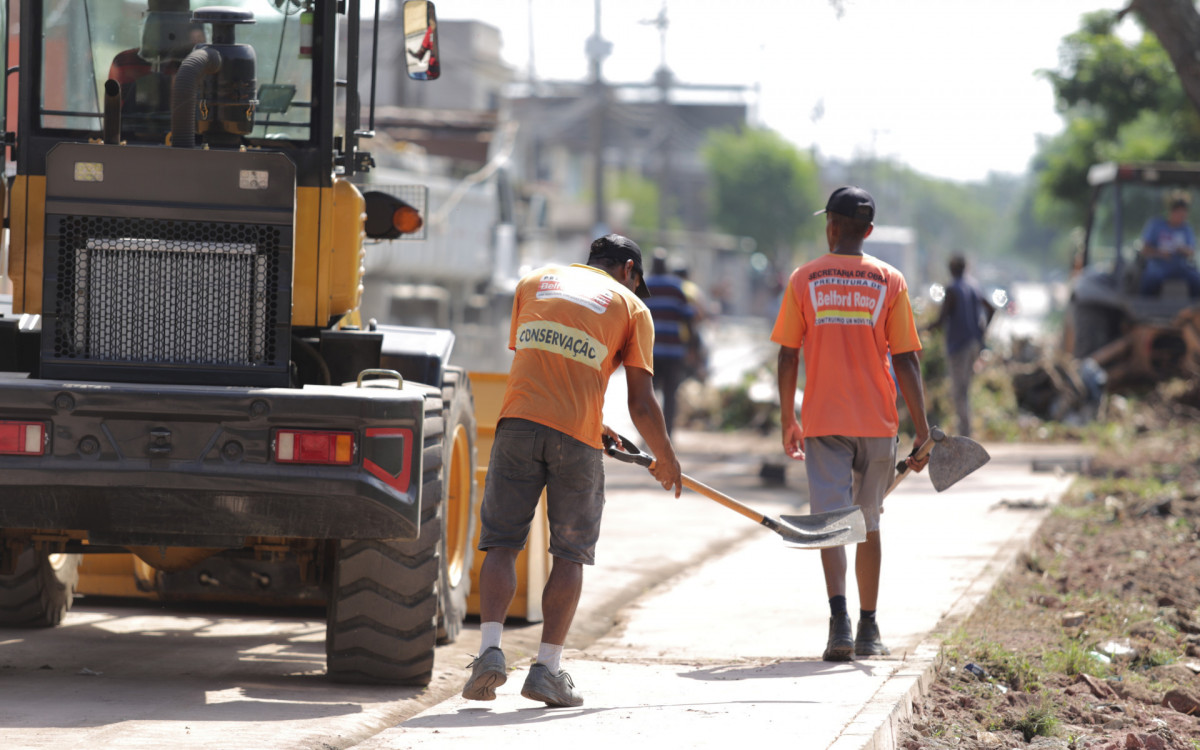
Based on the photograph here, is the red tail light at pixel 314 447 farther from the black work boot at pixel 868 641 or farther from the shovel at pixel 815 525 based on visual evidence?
the black work boot at pixel 868 641

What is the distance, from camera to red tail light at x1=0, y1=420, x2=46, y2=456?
503 centimetres

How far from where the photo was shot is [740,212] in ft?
239

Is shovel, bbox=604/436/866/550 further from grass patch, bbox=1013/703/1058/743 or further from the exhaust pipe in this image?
the exhaust pipe

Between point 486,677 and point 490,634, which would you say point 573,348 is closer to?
point 490,634

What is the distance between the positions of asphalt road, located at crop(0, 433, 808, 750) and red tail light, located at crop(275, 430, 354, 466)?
881 millimetres

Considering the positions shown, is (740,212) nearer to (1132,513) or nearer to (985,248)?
(1132,513)

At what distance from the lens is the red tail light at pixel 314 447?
16.8 feet

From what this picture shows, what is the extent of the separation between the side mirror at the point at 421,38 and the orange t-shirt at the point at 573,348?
1326 mm

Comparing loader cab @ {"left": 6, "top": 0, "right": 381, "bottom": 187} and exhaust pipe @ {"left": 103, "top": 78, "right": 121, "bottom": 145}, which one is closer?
exhaust pipe @ {"left": 103, "top": 78, "right": 121, "bottom": 145}

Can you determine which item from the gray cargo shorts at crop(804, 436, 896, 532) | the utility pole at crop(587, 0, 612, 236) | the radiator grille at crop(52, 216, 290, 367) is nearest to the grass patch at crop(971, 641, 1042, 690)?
the gray cargo shorts at crop(804, 436, 896, 532)

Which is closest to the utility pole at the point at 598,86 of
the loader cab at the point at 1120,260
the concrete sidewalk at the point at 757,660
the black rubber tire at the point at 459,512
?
the loader cab at the point at 1120,260

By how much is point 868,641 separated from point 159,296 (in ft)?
10.1

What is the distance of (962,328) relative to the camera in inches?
586

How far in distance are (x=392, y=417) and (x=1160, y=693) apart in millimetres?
3193
